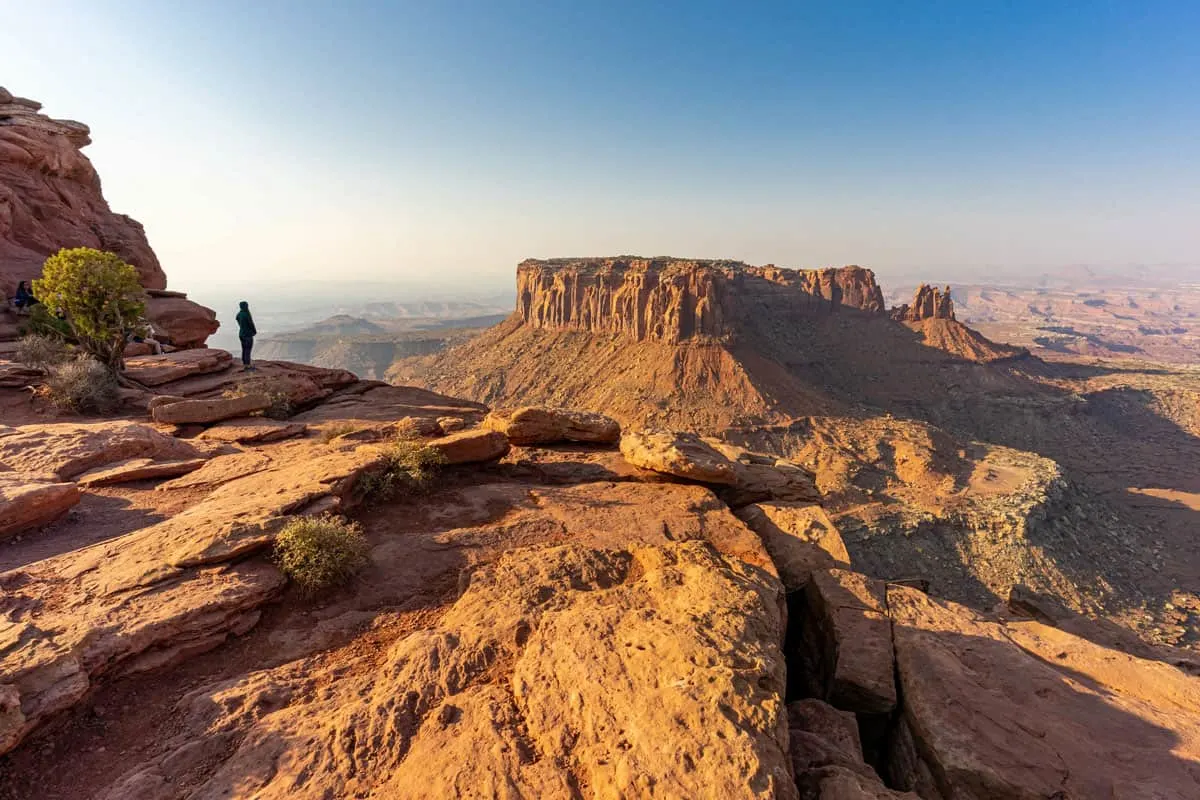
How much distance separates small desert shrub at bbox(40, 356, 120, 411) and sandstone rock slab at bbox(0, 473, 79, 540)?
5.98m

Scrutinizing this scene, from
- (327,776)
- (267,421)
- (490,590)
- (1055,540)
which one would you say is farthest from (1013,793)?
(1055,540)

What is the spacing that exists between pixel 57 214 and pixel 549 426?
24446mm

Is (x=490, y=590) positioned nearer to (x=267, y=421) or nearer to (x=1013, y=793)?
(x=1013, y=793)

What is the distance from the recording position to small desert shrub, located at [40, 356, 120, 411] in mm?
11570

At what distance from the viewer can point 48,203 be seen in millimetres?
19797

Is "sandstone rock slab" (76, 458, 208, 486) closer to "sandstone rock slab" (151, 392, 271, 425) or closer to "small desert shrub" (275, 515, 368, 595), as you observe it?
"sandstone rock slab" (151, 392, 271, 425)

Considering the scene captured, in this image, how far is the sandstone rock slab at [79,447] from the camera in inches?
318

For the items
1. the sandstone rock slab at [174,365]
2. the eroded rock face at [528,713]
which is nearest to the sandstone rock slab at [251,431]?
the sandstone rock slab at [174,365]

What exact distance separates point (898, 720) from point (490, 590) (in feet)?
17.7

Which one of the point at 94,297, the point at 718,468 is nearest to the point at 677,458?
the point at 718,468

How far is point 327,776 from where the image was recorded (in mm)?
3625

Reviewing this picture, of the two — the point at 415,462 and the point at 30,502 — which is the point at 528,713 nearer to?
the point at 415,462

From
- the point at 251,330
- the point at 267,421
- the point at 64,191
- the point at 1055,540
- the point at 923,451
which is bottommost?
the point at 1055,540

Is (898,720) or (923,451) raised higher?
(898,720)
